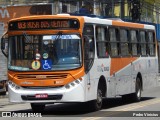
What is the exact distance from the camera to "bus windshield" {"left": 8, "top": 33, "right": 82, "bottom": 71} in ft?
52.1

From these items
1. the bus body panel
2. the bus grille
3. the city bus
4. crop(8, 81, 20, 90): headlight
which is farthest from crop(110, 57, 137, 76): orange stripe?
crop(8, 81, 20, 90): headlight

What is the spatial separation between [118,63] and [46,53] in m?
4.01

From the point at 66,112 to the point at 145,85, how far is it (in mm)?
6273

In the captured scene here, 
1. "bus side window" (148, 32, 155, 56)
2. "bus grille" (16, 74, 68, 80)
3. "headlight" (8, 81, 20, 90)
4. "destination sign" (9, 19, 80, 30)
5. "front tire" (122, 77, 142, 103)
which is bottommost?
"front tire" (122, 77, 142, 103)

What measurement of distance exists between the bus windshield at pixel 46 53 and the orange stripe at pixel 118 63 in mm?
2933

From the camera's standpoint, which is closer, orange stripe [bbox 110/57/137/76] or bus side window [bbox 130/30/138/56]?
orange stripe [bbox 110/57/137/76]

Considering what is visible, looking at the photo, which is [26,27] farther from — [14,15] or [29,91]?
[14,15]

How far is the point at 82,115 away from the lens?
15.7m

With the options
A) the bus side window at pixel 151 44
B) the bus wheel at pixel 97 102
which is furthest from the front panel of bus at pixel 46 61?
the bus side window at pixel 151 44

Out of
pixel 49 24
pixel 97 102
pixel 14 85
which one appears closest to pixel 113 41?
pixel 97 102

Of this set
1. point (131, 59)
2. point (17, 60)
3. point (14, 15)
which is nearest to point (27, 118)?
point (17, 60)

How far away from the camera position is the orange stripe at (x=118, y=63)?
734 inches

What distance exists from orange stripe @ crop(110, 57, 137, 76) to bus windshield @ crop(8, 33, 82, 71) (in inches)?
115

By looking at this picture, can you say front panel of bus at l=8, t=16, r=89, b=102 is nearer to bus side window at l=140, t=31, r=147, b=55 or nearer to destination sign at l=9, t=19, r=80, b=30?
destination sign at l=9, t=19, r=80, b=30
